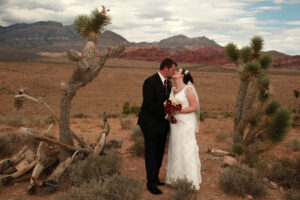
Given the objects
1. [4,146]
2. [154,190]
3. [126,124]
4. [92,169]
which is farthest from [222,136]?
[4,146]

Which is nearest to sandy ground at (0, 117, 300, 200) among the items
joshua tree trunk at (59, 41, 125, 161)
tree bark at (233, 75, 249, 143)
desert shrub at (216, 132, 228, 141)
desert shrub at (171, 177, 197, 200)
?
desert shrub at (216, 132, 228, 141)

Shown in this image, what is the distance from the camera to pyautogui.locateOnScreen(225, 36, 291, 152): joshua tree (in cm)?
640

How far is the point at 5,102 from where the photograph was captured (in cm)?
2264

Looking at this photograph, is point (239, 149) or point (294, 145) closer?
point (239, 149)

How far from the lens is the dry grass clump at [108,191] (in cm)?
366

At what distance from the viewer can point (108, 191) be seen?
13.1 ft

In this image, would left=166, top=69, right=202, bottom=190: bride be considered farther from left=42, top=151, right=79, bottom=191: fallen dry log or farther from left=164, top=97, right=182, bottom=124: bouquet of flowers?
left=42, top=151, right=79, bottom=191: fallen dry log

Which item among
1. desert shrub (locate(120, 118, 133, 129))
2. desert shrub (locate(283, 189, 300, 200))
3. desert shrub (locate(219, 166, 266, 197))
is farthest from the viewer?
desert shrub (locate(120, 118, 133, 129))

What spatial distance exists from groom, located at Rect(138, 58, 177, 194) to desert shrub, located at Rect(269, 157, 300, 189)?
2.59 m

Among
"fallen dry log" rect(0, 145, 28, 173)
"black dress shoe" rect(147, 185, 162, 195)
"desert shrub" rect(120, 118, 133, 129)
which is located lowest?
"desert shrub" rect(120, 118, 133, 129)

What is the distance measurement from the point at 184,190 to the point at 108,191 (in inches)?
50.7

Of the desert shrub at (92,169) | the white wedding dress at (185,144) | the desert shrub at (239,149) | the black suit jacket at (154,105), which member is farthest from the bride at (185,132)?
the desert shrub at (239,149)

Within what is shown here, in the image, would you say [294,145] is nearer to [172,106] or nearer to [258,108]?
[258,108]

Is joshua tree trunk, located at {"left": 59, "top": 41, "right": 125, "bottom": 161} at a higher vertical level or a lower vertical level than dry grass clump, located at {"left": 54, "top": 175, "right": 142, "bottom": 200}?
higher
